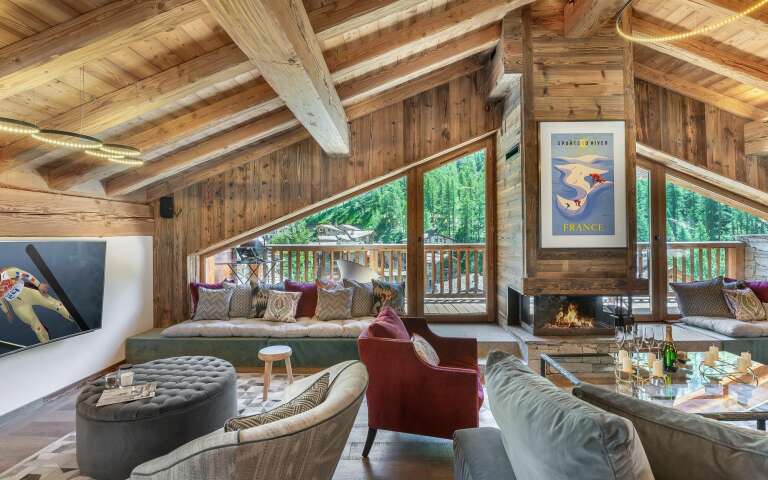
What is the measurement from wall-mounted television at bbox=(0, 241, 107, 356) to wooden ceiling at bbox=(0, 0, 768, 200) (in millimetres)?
573

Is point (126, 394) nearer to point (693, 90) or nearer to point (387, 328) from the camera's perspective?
point (387, 328)

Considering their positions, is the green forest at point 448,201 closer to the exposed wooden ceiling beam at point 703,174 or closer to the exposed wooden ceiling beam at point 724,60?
the exposed wooden ceiling beam at point 703,174

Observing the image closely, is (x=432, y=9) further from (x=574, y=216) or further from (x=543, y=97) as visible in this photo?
(x=574, y=216)

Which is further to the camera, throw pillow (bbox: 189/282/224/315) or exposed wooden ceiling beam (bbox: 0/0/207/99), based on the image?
throw pillow (bbox: 189/282/224/315)

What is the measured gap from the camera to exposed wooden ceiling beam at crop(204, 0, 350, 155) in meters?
1.75

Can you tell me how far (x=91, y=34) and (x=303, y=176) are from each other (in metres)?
2.99

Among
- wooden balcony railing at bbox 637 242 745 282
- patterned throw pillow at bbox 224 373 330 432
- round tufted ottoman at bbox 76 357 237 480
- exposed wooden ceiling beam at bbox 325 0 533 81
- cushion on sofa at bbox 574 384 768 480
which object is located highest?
exposed wooden ceiling beam at bbox 325 0 533 81

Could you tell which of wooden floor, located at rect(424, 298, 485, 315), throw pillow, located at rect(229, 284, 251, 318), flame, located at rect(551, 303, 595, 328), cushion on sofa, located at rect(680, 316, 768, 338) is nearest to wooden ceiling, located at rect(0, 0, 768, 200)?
throw pillow, located at rect(229, 284, 251, 318)

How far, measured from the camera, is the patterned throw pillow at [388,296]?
4.73 m

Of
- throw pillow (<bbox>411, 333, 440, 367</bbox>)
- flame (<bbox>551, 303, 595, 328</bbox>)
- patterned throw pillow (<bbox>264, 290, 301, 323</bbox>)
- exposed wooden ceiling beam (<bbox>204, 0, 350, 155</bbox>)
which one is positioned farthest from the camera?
patterned throw pillow (<bbox>264, 290, 301, 323</bbox>)

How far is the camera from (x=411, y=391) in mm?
2529

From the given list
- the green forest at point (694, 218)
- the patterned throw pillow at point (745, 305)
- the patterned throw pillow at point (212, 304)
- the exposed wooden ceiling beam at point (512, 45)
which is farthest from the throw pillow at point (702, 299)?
the patterned throw pillow at point (212, 304)

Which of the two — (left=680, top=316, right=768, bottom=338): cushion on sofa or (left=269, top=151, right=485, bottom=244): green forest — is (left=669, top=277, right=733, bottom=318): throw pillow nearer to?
(left=680, top=316, right=768, bottom=338): cushion on sofa

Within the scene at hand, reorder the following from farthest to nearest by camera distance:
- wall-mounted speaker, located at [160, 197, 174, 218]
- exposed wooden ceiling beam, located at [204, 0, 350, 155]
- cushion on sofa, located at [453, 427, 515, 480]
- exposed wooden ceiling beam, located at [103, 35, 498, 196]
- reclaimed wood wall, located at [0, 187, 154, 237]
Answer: wall-mounted speaker, located at [160, 197, 174, 218] → exposed wooden ceiling beam, located at [103, 35, 498, 196] → reclaimed wood wall, located at [0, 187, 154, 237] → exposed wooden ceiling beam, located at [204, 0, 350, 155] → cushion on sofa, located at [453, 427, 515, 480]
